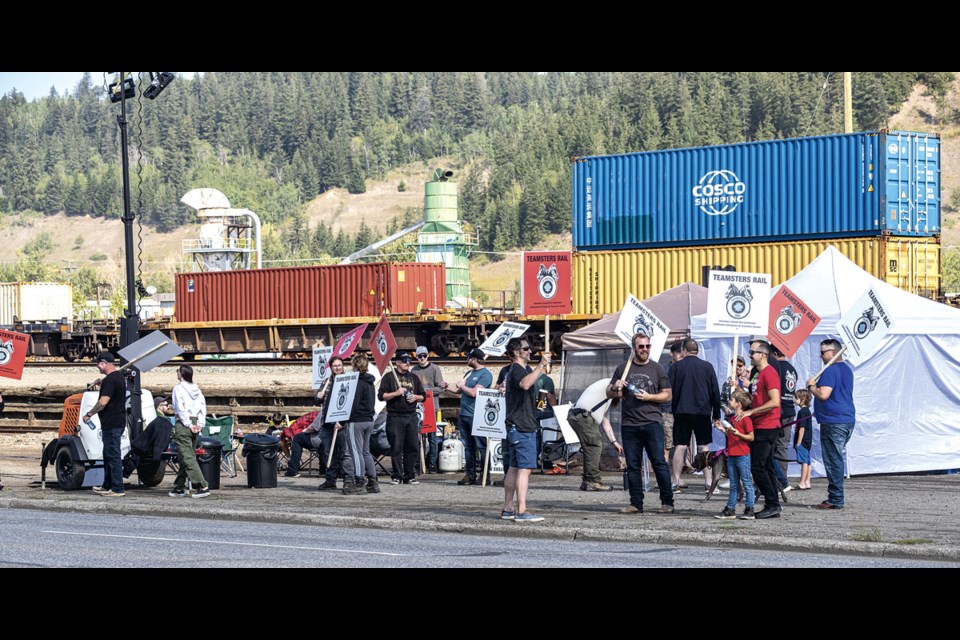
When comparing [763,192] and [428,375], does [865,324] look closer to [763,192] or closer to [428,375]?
[428,375]

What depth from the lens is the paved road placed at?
10.9 m

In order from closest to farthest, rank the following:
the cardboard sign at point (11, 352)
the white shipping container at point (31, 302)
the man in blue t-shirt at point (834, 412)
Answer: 1. the man in blue t-shirt at point (834, 412)
2. the cardboard sign at point (11, 352)
3. the white shipping container at point (31, 302)

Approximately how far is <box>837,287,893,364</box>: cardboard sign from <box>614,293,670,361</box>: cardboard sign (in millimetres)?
2088

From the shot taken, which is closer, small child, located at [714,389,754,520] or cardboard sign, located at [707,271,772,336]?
small child, located at [714,389,754,520]

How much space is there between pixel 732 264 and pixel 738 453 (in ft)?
77.1

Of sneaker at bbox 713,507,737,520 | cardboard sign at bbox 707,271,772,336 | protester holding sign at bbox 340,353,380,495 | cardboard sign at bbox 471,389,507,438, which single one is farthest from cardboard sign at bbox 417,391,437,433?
sneaker at bbox 713,507,737,520

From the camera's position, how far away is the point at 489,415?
17.3 metres

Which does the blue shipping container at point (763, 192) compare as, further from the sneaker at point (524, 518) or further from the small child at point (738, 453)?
the sneaker at point (524, 518)

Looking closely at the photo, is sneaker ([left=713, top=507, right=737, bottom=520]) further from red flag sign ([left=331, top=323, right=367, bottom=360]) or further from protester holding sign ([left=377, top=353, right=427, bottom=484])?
red flag sign ([left=331, top=323, right=367, bottom=360])

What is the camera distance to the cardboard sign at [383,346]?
1820 centimetres

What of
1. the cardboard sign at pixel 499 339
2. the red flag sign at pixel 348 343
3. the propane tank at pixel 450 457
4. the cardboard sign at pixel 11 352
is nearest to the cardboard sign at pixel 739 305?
the cardboard sign at pixel 499 339

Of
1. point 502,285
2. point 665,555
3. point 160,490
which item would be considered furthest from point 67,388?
point 502,285

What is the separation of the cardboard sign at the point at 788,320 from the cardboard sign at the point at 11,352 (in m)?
10.5

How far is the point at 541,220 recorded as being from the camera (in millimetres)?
158375
